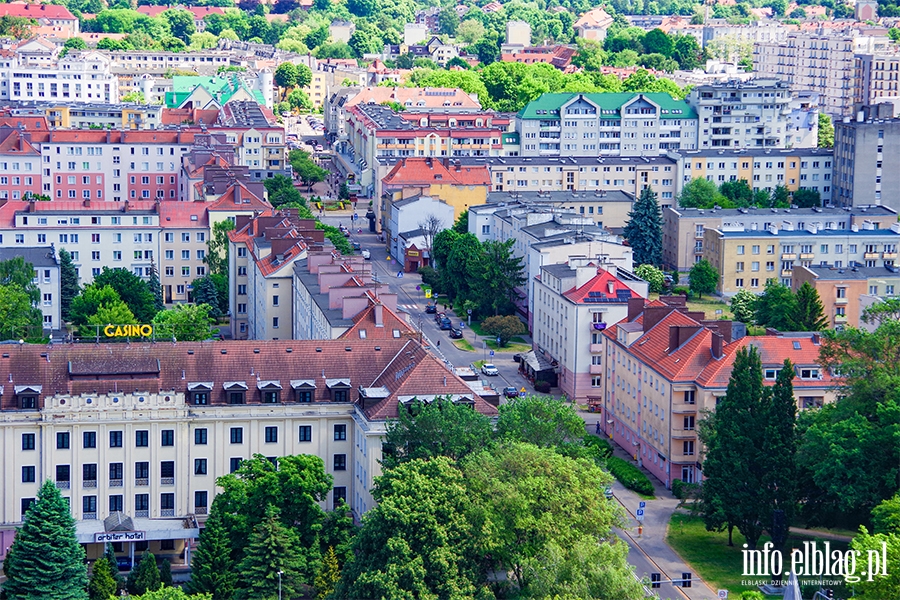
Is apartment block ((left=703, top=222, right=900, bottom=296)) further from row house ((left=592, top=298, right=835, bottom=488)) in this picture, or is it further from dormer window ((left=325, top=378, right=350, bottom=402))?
dormer window ((left=325, top=378, right=350, bottom=402))

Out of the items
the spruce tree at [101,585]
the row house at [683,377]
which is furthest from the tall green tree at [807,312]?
the spruce tree at [101,585]

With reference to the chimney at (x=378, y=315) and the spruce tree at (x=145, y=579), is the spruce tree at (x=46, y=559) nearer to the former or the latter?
the spruce tree at (x=145, y=579)

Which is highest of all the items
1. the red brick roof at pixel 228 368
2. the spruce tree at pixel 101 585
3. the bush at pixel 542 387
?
the red brick roof at pixel 228 368

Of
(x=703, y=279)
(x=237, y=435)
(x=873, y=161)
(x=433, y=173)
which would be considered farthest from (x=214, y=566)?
(x=873, y=161)

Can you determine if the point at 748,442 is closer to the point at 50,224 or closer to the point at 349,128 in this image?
the point at 50,224

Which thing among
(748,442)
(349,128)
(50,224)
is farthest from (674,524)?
(349,128)

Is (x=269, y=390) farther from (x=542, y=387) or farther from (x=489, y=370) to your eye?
(x=489, y=370)
